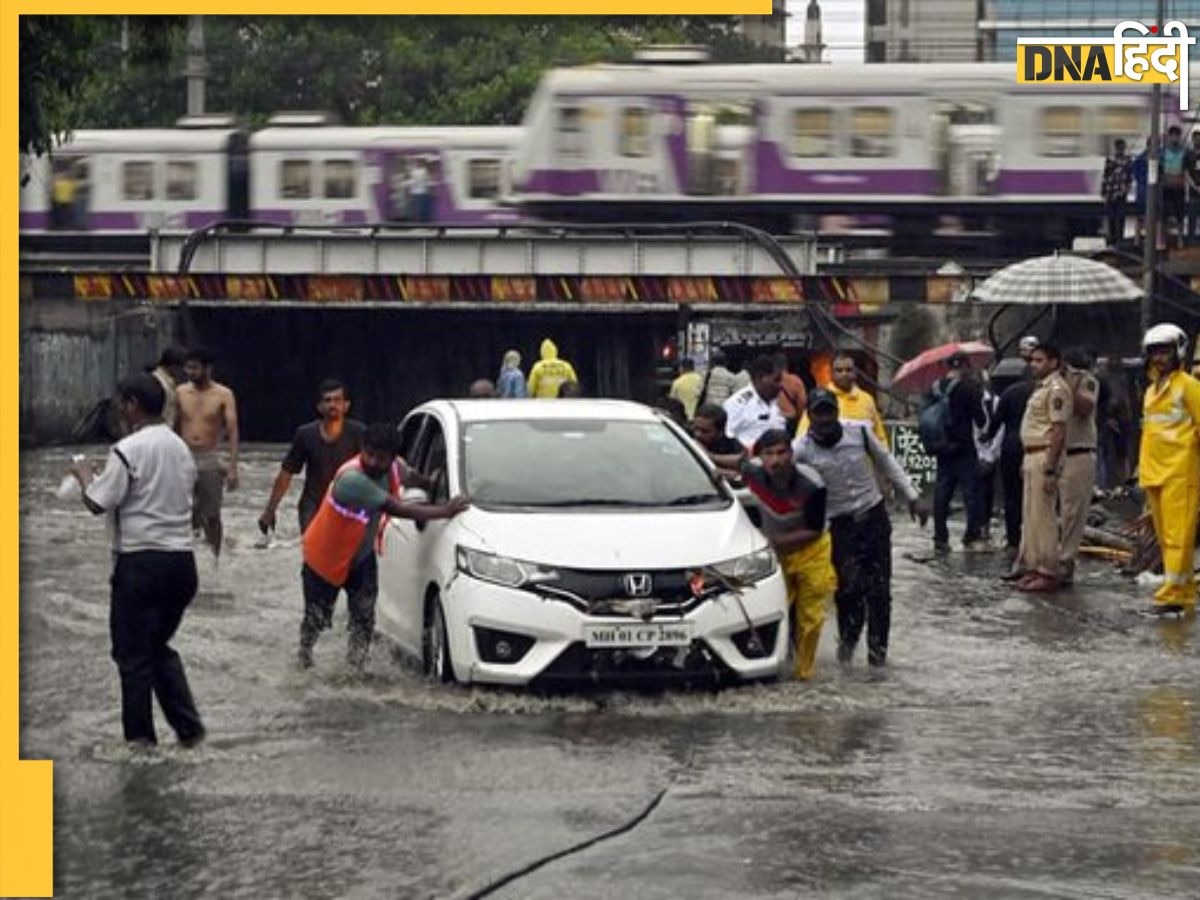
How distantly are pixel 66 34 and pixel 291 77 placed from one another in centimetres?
5378

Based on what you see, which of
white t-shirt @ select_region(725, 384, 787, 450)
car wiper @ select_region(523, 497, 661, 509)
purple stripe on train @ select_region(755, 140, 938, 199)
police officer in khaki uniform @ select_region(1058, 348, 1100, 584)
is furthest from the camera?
purple stripe on train @ select_region(755, 140, 938, 199)

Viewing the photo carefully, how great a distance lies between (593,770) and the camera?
36.0ft

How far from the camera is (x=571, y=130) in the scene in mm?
45406

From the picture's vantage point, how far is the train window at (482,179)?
51100mm

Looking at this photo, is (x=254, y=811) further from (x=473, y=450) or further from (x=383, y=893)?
(x=473, y=450)

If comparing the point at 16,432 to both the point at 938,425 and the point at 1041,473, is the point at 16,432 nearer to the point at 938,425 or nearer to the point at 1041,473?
the point at 1041,473

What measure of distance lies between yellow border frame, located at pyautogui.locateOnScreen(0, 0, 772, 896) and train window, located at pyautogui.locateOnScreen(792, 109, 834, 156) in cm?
3731

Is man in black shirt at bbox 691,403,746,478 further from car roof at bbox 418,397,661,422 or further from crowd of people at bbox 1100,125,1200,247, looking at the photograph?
crowd of people at bbox 1100,125,1200,247

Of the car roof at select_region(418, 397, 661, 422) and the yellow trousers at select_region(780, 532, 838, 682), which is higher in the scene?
the car roof at select_region(418, 397, 661, 422)

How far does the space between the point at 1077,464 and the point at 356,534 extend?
6521mm

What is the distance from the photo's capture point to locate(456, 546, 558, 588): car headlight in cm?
1259

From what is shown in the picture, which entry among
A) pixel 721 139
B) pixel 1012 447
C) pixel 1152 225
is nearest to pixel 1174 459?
pixel 1012 447

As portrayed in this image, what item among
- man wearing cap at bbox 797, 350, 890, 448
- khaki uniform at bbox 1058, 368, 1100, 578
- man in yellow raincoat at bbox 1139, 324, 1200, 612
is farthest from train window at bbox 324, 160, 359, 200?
man in yellow raincoat at bbox 1139, 324, 1200, 612

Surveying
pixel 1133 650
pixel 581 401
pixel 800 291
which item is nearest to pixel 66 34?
pixel 581 401
